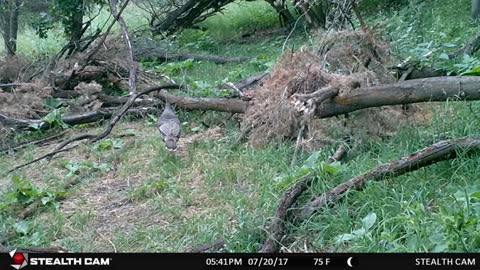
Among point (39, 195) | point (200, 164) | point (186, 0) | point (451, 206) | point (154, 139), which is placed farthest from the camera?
point (186, 0)

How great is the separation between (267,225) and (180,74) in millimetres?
5893

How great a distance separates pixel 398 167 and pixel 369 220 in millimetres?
427

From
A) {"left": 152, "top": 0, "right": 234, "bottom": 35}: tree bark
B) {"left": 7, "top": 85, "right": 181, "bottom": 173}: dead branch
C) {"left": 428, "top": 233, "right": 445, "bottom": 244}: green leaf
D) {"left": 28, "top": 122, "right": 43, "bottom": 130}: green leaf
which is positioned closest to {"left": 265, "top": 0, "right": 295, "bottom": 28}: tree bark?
{"left": 152, "top": 0, "right": 234, "bottom": 35}: tree bark

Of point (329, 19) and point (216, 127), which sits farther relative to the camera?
point (329, 19)

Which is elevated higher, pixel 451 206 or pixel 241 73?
pixel 451 206

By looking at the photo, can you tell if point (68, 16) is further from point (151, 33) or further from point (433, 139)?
point (433, 139)

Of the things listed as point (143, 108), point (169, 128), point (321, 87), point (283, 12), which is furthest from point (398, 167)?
point (283, 12)

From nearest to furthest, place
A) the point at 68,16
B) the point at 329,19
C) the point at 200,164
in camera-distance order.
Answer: the point at 200,164 → the point at 329,19 → the point at 68,16

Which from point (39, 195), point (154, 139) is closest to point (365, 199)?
point (39, 195)

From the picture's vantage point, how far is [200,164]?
18.3 ft

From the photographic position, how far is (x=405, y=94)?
16.2ft

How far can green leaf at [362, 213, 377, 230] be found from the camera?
371 cm
